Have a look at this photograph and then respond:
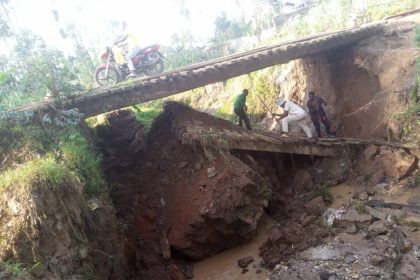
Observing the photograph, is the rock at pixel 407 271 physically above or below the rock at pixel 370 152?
below

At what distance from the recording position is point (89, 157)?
7.38 m

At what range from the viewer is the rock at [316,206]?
29.0ft

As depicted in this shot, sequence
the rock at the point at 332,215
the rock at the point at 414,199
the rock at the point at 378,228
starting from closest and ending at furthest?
the rock at the point at 378,228 < the rock at the point at 332,215 < the rock at the point at 414,199

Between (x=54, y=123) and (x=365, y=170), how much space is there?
805cm

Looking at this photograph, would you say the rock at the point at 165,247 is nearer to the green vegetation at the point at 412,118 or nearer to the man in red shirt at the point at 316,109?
the man in red shirt at the point at 316,109

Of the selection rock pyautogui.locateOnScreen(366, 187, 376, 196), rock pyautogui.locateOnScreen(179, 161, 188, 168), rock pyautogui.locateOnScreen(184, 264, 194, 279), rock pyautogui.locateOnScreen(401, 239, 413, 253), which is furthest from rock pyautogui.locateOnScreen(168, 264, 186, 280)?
rock pyautogui.locateOnScreen(366, 187, 376, 196)

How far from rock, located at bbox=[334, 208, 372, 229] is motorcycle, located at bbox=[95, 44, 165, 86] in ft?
26.5

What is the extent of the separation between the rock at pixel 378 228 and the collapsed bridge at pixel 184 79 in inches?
209

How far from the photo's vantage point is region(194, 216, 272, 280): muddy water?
24.4 feet

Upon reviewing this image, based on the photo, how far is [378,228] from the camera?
25.1 ft

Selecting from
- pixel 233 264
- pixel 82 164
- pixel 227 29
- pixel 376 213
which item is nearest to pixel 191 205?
pixel 233 264

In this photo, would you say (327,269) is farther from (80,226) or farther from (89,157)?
(89,157)

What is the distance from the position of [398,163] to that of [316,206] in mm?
2524

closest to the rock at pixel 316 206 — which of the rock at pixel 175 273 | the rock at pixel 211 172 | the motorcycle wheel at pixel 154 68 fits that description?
the rock at pixel 211 172
